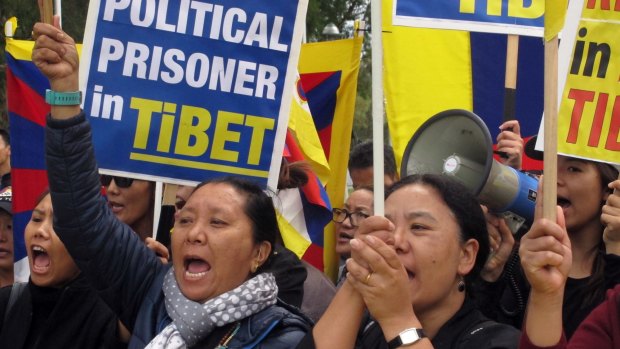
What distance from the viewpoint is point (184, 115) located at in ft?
13.9

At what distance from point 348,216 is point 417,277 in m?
2.10

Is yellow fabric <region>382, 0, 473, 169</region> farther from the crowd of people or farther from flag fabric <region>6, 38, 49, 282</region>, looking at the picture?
flag fabric <region>6, 38, 49, 282</region>

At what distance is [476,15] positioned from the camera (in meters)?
4.78

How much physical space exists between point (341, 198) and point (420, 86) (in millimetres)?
1047

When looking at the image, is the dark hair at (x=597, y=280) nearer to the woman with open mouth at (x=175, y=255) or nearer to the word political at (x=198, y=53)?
the woman with open mouth at (x=175, y=255)

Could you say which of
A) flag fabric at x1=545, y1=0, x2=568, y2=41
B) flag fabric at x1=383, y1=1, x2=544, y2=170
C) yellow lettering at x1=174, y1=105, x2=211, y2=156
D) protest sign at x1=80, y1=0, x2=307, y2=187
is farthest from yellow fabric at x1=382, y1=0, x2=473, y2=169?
flag fabric at x1=545, y1=0, x2=568, y2=41

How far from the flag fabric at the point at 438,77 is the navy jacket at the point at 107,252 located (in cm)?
165

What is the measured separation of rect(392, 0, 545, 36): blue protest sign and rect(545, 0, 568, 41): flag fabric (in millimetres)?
2036

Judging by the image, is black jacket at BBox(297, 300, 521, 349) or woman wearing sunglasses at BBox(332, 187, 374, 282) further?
woman wearing sunglasses at BBox(332, 187, 374, 282)

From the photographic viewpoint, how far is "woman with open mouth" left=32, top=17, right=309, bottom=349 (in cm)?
339

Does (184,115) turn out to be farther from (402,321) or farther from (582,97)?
(402,321)

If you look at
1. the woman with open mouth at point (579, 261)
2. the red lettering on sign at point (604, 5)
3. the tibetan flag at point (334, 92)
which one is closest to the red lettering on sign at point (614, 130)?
the woman with open mouth at point (579, 261)

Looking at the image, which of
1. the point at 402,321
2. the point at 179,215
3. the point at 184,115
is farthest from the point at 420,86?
the point at 402,321

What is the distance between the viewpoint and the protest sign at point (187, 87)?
4.18 metres
